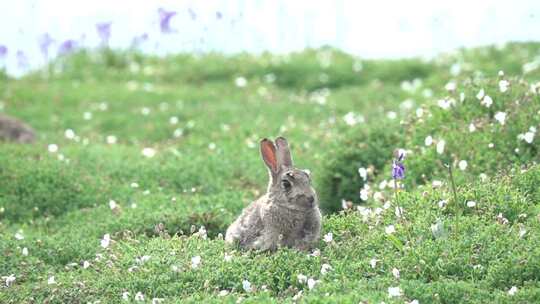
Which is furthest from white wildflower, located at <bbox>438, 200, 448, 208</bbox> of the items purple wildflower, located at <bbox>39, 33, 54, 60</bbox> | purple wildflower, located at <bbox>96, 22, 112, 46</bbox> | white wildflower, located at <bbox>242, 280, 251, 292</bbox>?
purple wildflower, located at <bbox>39, 33, 54, 60</bbox>

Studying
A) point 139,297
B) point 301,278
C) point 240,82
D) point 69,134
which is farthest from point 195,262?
point 240,82

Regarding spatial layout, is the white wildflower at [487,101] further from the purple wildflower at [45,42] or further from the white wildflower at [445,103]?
the purple wildflower at [45,42]

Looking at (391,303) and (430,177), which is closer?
(391,303)

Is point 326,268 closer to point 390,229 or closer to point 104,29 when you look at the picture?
point 390,229

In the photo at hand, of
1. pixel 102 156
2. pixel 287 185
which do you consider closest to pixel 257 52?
pixel 102 156

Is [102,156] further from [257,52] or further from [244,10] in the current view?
[257,52]

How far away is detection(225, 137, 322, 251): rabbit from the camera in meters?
7.58

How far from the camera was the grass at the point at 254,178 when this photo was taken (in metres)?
7.33

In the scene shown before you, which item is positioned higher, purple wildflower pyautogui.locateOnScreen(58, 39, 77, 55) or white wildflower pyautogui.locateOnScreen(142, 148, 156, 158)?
purple wildflower pyautogui.locateOnScreen(58, 39, 77, 55)

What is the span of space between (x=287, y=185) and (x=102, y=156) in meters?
5.48

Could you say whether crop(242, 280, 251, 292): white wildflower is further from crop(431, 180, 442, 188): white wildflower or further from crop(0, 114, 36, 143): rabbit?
crop(0, 114, 36, 143): rabbit

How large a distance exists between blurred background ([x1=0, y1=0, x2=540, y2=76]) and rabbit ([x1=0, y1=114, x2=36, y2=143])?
2887 mm

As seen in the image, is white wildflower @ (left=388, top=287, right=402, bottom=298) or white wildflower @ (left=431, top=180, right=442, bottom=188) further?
white wildflower @ (left=431, top=180, right=442, bottom=188)

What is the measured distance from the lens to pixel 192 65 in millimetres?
18703
